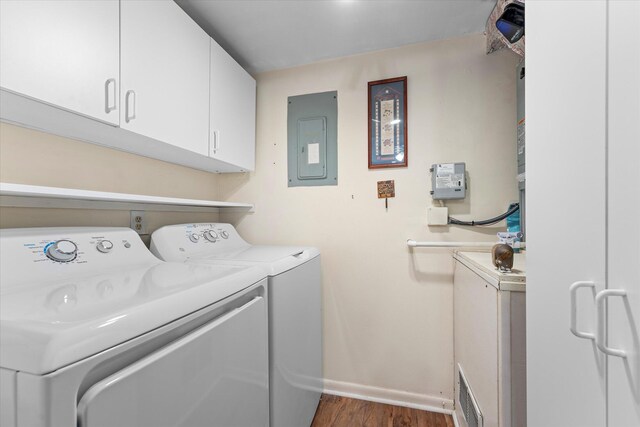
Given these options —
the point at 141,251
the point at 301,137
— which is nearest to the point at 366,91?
the point at 301,137

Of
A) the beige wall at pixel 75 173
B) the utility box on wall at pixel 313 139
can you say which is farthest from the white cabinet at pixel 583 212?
the beige wall at pixel 75 173

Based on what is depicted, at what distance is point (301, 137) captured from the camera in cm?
199

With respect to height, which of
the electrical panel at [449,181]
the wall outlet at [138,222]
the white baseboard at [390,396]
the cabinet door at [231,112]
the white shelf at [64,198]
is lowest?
the white baseboard at [390,396]

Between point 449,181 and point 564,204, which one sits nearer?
point 564,204

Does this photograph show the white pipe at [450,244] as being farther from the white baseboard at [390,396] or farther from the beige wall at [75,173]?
the beige wall at [75,173]

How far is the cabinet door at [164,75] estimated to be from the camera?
1.07 meters

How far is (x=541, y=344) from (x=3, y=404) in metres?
1.19

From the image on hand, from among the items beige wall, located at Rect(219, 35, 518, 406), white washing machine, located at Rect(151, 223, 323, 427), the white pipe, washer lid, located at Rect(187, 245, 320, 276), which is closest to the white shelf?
white washing machine, located at Rect(151, 223, 323, 427)

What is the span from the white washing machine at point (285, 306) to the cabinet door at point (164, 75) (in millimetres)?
516

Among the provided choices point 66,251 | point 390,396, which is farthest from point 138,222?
point 390,396

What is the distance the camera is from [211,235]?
1698mm

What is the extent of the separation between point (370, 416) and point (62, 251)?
1.81 metres

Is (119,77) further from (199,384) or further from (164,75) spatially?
(199,384)

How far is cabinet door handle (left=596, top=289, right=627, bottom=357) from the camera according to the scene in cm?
48
